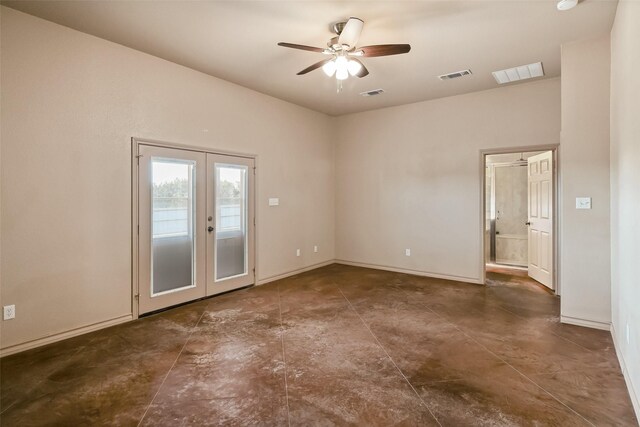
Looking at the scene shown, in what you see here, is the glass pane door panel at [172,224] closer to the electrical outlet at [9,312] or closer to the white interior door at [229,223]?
the white interior door at [229,223]

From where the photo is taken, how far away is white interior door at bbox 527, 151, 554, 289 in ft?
16.9

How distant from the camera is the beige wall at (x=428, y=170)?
5168 millimetres

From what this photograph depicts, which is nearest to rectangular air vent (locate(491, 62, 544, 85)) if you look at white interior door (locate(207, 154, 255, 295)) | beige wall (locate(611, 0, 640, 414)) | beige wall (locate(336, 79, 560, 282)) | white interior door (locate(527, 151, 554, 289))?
beige wall (locate(336, 79, 560, 282))

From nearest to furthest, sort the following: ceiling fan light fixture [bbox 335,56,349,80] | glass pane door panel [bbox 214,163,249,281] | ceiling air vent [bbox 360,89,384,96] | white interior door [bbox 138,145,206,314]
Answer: ceiling fan light fixture [bbox 335,56,349,80] → white interior door [bbox 138,145,206,314] → glass pane door panel [bbox 214,163,249,281] → ceiling air vent [bbox 360,89,384,96]

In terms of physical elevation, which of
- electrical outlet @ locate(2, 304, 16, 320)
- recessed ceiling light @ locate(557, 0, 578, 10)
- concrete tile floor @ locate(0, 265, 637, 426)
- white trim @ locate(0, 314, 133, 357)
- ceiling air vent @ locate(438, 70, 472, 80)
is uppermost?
ceiling air vent @ locate(438, 70, 472, 80)

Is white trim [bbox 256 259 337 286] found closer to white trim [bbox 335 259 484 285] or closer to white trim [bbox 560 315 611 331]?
white trim [bbox 335 259 484 285]

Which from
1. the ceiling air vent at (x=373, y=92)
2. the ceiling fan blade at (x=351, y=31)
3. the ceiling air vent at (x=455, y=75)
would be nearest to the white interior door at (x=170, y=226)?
the ceiling fan blade at (x=351, y=31)

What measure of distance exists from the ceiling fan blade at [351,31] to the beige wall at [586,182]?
99.4 inches

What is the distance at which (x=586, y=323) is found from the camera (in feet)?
12.0

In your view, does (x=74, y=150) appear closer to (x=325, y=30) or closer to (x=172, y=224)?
(x=172, y=224)

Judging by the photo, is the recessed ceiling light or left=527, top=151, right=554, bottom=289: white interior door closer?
the recessed ceiling light

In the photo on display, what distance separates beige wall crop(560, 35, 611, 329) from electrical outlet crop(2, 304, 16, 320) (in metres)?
5.73

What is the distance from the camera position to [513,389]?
2.48m

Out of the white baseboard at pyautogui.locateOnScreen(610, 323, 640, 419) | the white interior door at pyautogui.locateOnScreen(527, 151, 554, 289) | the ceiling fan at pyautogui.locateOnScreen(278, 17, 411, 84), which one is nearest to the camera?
the white baseboard at pyautogui.locateOnScreen(610, 323, 640, 419)
